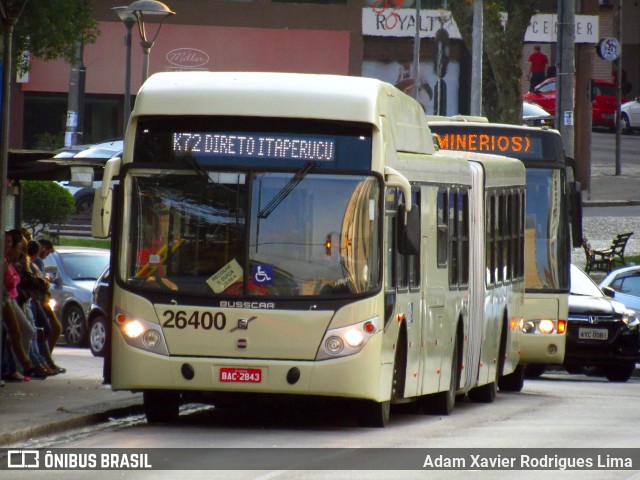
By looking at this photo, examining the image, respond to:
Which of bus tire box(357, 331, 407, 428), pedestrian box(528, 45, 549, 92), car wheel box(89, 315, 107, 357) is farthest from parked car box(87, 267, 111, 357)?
pedestrian box(528, 45, 549, 92)

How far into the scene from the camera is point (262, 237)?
1358 cm

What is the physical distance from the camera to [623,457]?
40.2ft

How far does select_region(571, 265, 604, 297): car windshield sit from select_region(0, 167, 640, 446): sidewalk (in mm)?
6672

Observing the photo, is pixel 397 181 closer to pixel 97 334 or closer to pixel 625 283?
pixel 97 334

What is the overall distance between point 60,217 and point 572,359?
15.7 metres

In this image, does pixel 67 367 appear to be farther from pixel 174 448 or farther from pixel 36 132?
pixel 36 132

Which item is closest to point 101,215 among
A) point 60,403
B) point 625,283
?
point 60,403


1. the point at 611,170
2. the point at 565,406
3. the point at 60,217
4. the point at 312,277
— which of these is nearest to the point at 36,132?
the point at 60,217

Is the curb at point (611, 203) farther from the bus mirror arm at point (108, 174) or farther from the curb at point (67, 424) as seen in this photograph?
the bus mirror arm at point (108, 174)

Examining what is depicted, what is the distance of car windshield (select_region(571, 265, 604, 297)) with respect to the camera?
23.9m

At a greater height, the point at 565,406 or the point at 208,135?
the point at 208,135

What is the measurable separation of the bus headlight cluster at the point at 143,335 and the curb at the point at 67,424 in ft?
3.30

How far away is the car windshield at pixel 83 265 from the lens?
27281 millimetres

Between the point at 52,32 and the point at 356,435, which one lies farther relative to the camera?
the point at 52,32
